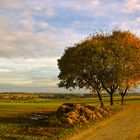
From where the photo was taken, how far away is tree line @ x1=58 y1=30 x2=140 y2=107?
197ft

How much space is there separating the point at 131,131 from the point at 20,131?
7.57m

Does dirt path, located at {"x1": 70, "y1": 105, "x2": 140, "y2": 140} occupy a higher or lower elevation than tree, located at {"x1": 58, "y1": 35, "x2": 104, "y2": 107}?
lower

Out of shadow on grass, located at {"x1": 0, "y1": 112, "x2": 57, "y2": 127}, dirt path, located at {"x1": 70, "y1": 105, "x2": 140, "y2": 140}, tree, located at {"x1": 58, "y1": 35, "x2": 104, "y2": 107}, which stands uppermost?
tree, located at {"x1": 58, "y1": 35, "x2": 104, "y2": 107}

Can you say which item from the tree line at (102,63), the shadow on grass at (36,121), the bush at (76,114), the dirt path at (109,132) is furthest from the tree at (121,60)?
the dirt path at (109,132)

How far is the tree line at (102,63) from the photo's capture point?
59.9 metres

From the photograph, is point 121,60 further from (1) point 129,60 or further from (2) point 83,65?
(2) point 83,65

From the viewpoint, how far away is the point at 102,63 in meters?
60.1

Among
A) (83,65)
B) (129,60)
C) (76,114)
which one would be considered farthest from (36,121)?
(129,60)

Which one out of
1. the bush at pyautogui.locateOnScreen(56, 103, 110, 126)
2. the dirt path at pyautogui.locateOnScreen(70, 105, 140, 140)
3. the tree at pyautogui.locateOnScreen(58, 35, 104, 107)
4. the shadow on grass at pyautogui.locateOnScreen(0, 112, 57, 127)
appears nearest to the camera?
the dirt path at pyautogui.locateOnScreen(70, 105, 140, 140)

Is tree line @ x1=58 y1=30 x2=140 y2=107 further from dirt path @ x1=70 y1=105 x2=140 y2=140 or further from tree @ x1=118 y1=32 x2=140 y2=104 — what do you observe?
dirt path @ x1=70 y1=105 x2=140 y2=140

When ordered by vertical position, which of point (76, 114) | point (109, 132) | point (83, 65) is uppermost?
point (83, 65)

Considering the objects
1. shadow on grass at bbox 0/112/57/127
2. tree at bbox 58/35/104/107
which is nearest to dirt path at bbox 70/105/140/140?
shadow on grass at bbox 0/112/57/127

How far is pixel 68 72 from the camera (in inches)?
2427

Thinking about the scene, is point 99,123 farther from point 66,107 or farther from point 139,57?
point 139,57
